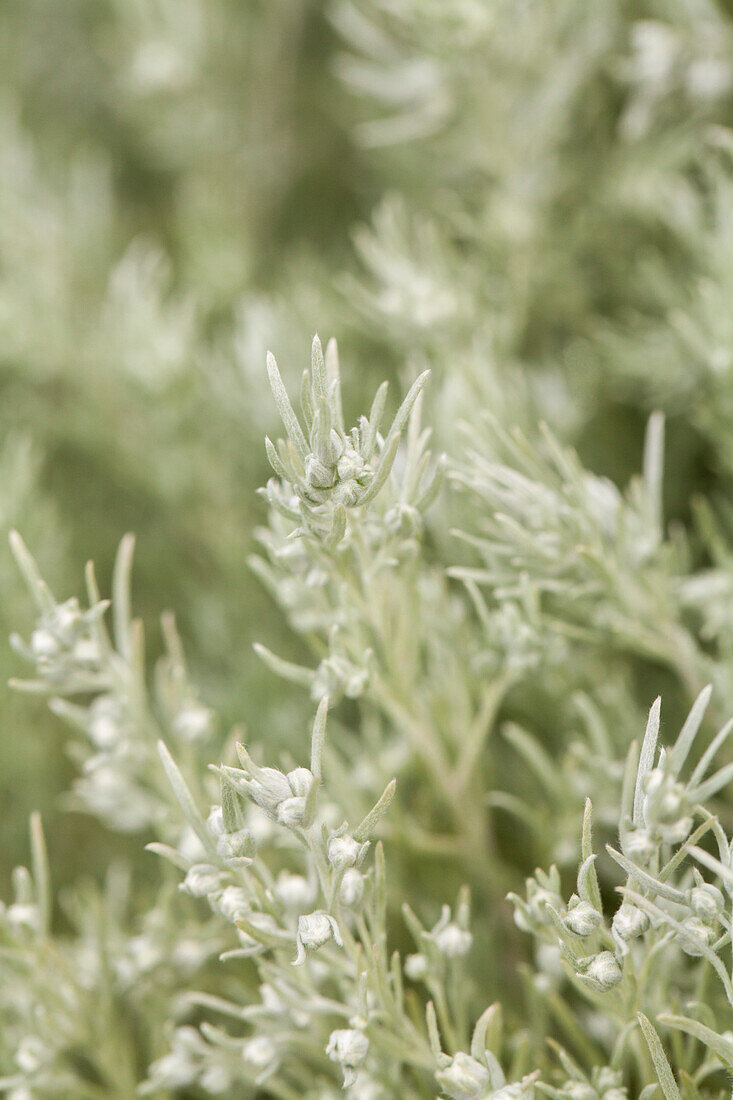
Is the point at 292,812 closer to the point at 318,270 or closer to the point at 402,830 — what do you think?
the point at 402,830

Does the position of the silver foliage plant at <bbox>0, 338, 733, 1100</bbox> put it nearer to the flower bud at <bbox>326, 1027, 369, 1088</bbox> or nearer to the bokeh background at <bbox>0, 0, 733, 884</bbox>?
the flower bud at <bbox>326, 1027, 369, 1088</bbox>

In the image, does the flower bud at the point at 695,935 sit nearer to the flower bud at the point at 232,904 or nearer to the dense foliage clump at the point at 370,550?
the dense foliage clump at the point at 370,550

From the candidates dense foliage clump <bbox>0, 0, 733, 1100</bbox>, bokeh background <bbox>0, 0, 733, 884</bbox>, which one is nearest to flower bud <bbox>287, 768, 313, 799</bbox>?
dense foliage clump <bbox>0, 0, 733, 1100</bbox>

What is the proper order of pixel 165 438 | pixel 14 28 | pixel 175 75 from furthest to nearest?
pixel 14 28, pixel 175 75, pixel 165 438

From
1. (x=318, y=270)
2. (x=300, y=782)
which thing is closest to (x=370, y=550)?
(x=300, y=782)

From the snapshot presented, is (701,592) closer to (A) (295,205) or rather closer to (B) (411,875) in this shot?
(B) (411,875)

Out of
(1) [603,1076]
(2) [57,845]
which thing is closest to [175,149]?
(2) [57,845]
